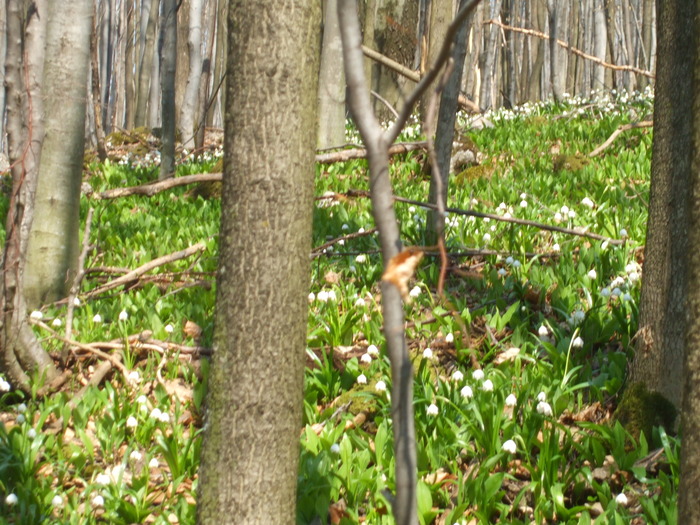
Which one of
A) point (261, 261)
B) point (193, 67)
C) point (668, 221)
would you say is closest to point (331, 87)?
point (193, 67)

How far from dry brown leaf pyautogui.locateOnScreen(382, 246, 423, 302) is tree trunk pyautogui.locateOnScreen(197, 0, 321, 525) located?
103 centimetres

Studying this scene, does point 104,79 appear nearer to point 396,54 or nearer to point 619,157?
point 396,54

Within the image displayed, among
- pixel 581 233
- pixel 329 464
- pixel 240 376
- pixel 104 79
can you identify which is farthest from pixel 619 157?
pixel 104 79

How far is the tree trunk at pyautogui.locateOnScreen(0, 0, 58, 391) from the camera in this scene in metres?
3.63

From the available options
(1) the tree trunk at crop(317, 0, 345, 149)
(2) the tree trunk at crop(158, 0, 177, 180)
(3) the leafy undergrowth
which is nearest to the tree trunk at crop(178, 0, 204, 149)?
(2) the tree trunk at crop(158, 0, 177, 180)

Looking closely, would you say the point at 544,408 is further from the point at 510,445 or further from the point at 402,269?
the point at 402,269

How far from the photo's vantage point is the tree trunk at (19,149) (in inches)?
143

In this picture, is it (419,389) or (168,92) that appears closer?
(419,389)

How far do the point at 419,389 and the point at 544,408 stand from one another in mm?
650

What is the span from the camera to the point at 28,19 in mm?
3807

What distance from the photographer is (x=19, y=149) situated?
3.65 m

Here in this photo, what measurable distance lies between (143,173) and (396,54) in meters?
5.57

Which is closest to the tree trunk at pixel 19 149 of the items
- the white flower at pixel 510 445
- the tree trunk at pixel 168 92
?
the white flower at pixel 510 445

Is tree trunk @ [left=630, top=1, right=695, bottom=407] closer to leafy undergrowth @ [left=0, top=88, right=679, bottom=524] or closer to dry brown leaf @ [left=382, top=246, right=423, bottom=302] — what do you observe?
leafy undergrowth @ [left=0, top=88, right=679, bottom=524]
